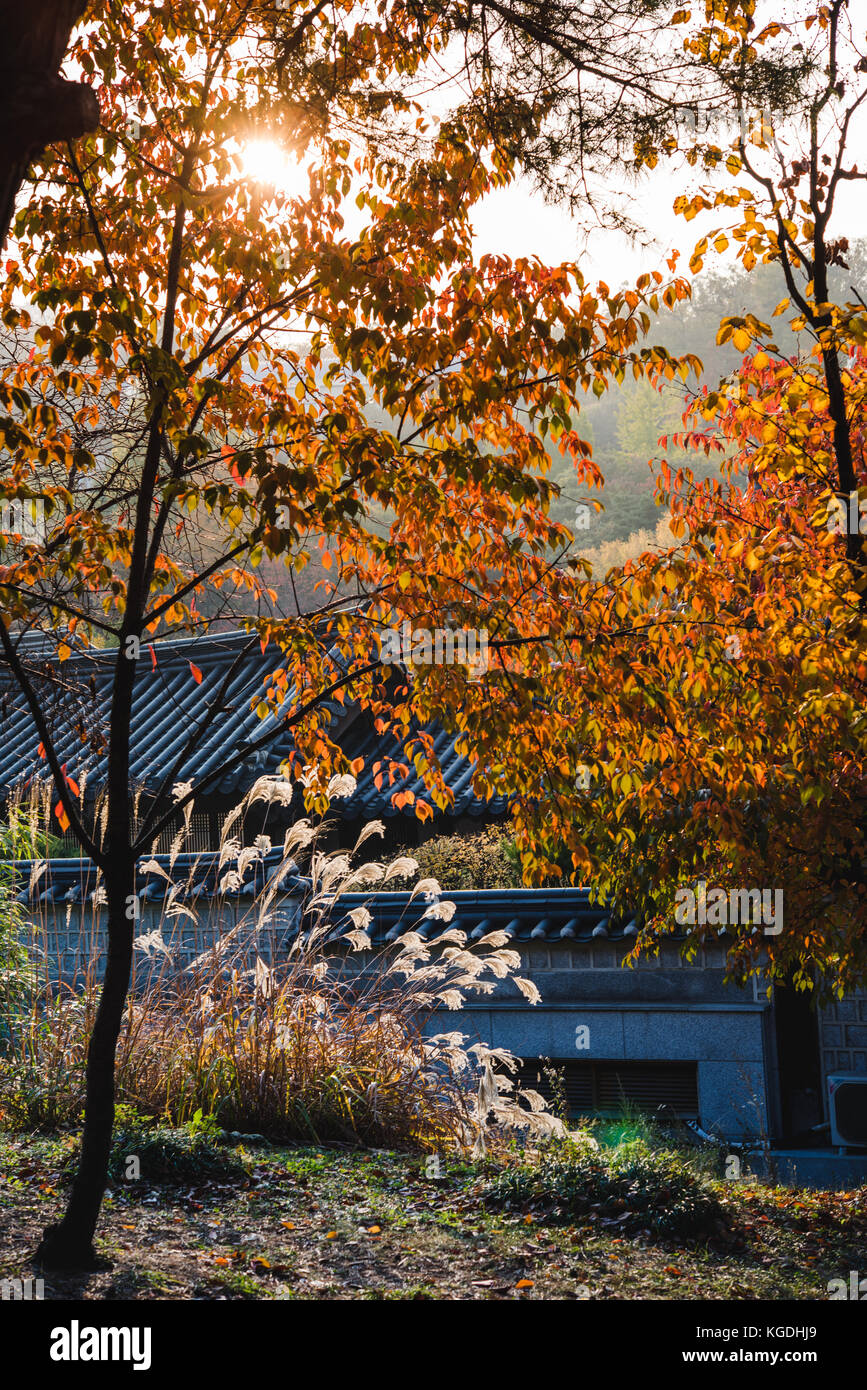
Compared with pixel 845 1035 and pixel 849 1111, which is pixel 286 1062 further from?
pixel 845 1035

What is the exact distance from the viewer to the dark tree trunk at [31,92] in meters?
2.78

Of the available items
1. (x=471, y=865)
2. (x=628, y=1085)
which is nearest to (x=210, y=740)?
(x=471, y=865)

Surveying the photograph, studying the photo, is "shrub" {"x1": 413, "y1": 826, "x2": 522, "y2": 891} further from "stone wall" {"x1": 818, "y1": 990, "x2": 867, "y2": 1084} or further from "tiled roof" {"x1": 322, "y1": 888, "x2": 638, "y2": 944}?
"stone wall" {"x1": 818, "y1": 990, "x2": 867, "y2": 1084}

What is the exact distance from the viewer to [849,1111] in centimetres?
895

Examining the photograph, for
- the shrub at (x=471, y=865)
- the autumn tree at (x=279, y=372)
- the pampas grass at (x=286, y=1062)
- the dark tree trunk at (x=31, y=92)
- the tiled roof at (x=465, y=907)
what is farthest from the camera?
the shrub at (x=471, y=865)

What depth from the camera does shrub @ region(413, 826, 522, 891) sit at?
11.5 metres

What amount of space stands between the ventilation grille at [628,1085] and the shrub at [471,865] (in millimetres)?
1910

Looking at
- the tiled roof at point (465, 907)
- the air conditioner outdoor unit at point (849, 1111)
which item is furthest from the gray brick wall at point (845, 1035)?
the tiled roof at point (465, 907)

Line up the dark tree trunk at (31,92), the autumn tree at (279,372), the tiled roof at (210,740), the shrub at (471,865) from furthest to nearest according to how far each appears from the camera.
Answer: the tiled roof at (210,740)
the shrub at (471,865)
the autumn tree at (279,372)
the dark tree trunk at (31,92)

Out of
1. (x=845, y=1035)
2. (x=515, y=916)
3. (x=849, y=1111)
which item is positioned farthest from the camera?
(x=515, y=916)

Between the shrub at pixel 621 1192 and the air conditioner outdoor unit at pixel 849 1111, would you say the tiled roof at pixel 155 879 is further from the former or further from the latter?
the air conditioner outdoor unit at pixel 849 1111

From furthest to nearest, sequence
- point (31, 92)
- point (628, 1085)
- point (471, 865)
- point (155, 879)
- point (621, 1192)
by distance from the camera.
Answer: point (155, 879) → point (471, 865) → point (628, 1085) → point (621, 1192) → point (31, 92)

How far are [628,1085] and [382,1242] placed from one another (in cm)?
528
